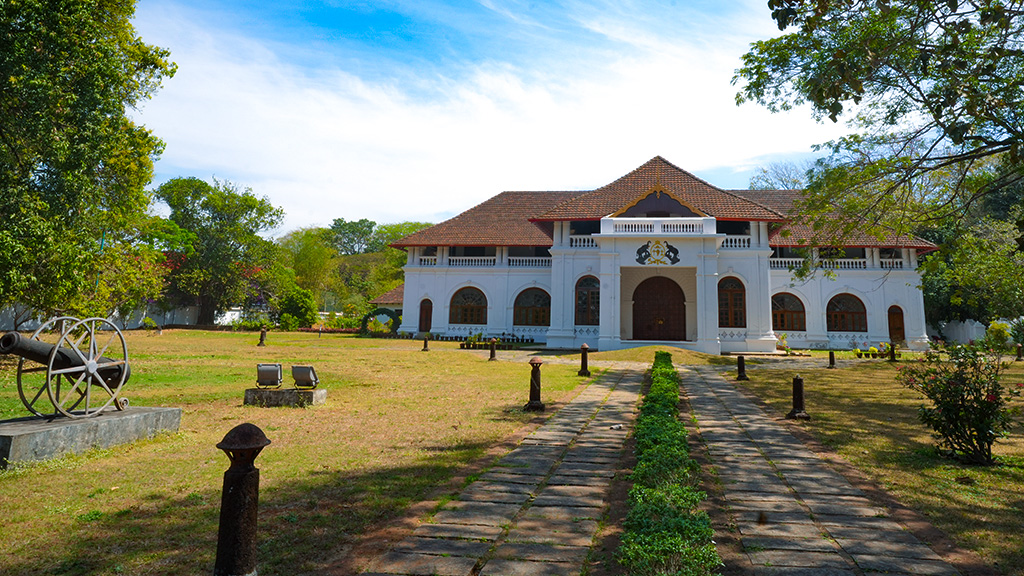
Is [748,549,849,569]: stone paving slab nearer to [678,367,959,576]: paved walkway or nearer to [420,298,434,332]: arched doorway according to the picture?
[678,367,959,576]: paved walkway

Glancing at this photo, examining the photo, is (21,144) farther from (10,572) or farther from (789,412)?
(789,412)

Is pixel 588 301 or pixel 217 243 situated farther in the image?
pixel 217 243

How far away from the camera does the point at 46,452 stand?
4844 millimetres

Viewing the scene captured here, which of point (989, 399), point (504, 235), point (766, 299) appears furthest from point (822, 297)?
point (989, 399)

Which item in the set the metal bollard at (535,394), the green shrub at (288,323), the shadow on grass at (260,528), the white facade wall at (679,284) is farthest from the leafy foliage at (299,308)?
the shadow on grass at (260,528)

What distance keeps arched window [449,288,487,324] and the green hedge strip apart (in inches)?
937

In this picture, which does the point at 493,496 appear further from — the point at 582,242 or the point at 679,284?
the point at 679,284

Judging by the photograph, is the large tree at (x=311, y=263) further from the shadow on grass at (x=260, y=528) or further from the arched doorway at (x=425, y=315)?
the shadow on grass at (x=260, y=528)

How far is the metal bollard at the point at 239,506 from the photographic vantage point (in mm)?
2635

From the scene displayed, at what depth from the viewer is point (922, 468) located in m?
5.43

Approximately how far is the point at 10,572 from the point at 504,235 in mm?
26267

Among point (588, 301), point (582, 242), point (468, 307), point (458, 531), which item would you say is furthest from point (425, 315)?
point (458, 531)

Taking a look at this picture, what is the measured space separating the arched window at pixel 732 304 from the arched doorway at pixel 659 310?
1822 mm

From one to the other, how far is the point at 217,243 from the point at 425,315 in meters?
19.3
